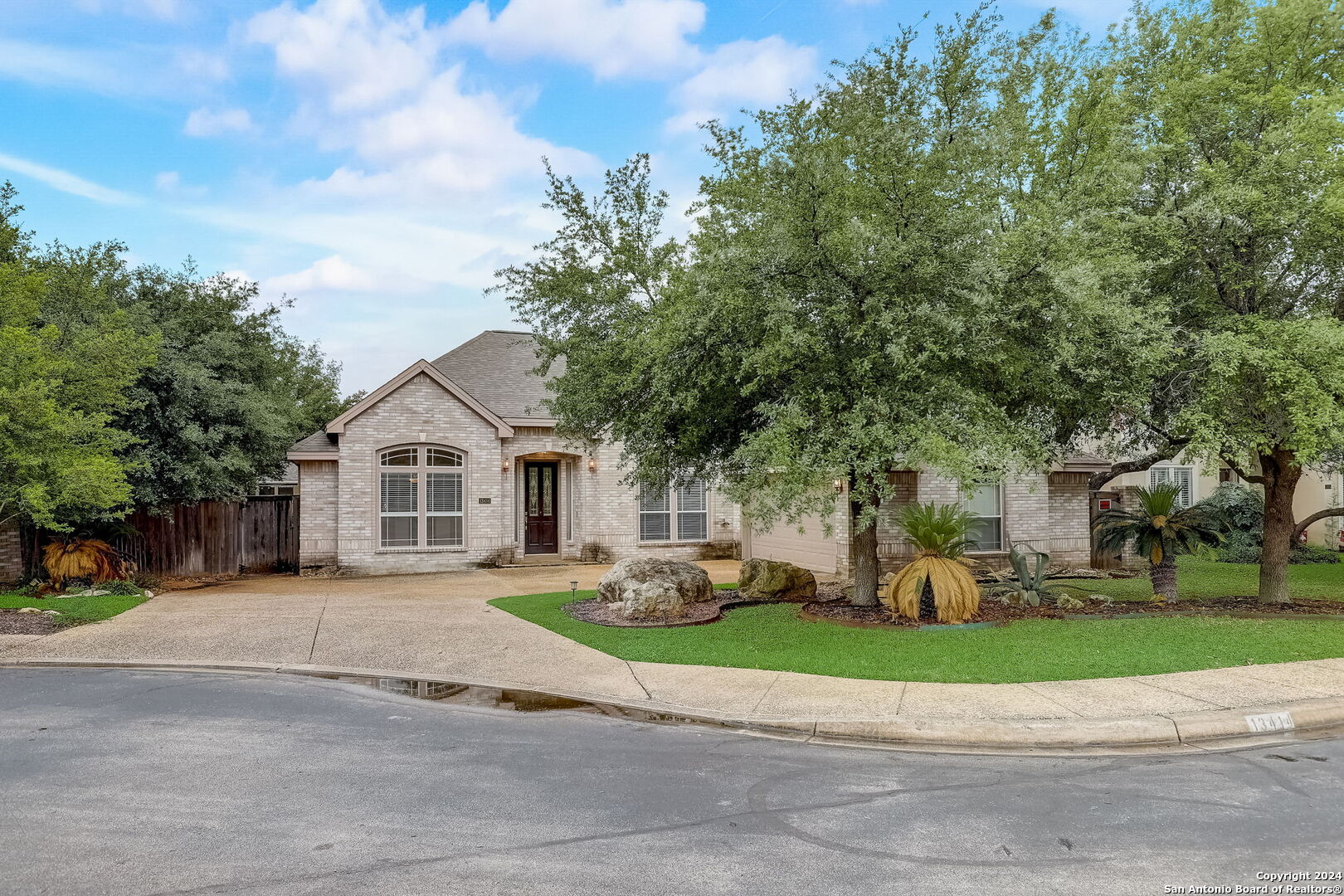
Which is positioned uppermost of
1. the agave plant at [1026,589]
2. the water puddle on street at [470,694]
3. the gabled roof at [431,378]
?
the gabled roof at [431,378]

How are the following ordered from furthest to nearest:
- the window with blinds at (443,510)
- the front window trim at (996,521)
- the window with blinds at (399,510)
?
the window with blinds at (443,510) → the window with blinds at (399,510) → the front window trim at (996,521)

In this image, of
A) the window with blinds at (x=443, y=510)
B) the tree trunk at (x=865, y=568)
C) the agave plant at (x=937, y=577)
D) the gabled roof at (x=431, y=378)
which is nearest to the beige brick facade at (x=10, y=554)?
the gabled roof at (x=431, y=378)

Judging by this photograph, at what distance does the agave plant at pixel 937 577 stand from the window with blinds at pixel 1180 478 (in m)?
16.0

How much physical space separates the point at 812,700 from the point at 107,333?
1341 centimetres

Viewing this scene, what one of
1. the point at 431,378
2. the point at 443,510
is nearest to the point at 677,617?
the point at 443,510

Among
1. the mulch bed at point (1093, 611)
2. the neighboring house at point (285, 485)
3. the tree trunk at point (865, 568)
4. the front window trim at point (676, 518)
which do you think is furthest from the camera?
the neighboring house at point (285, 485)

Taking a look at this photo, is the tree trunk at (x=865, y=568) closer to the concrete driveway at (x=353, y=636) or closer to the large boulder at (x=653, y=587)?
the large boulder at (x=653, y=587)

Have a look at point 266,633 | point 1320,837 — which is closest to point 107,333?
point 266,633

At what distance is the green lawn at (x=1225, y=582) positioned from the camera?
47.5 ft

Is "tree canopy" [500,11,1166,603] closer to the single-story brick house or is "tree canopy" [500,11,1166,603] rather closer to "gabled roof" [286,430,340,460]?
the single-story brick house

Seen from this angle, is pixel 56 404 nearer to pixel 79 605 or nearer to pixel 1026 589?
pixel 79 605

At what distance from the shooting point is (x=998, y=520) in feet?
59.6

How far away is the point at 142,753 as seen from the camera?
6328 millimetres

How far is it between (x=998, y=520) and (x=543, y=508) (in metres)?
11.2
